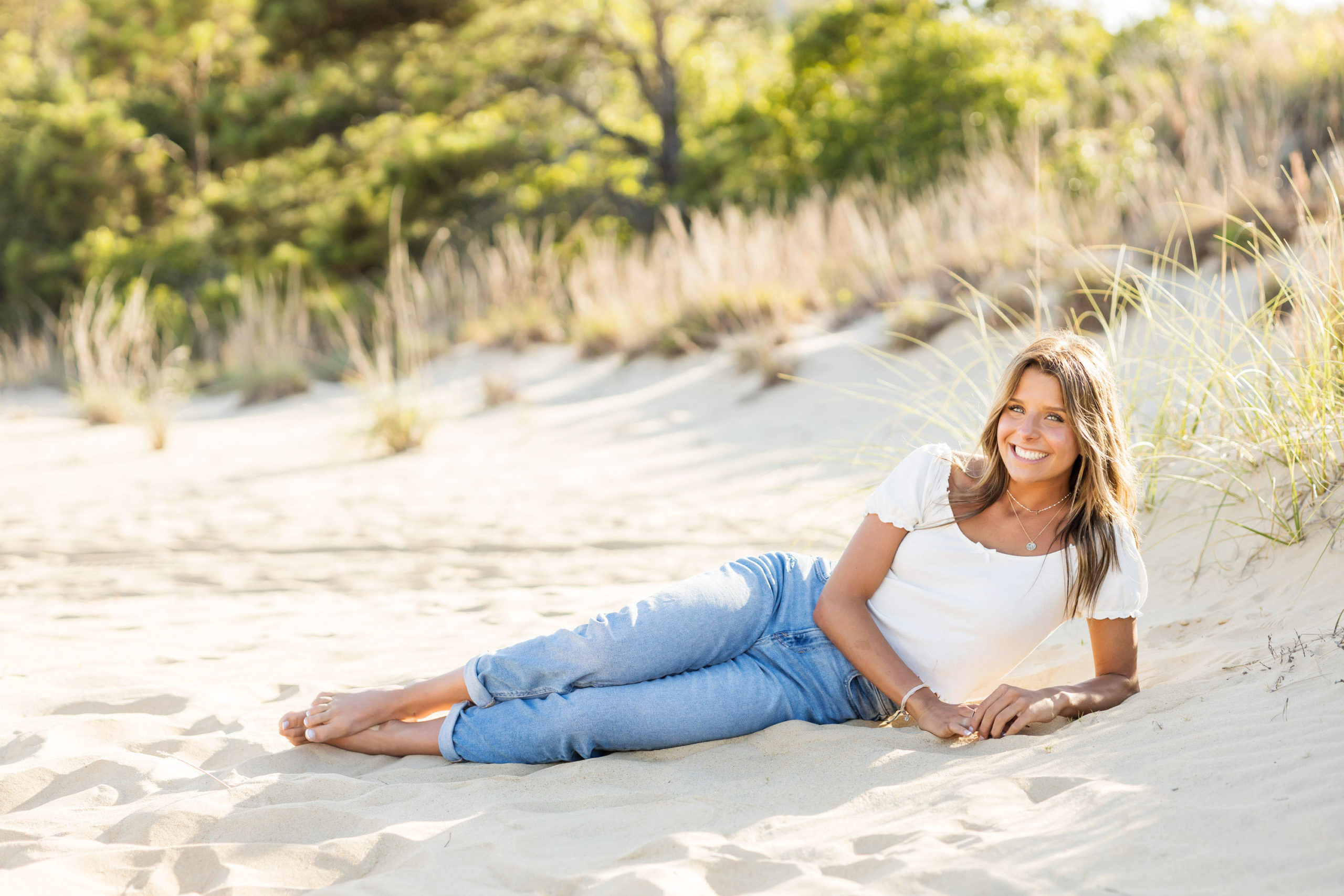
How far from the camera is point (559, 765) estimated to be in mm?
2309

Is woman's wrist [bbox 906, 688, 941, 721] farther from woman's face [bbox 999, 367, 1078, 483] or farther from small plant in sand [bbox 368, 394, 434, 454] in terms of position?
small plant in sand [bbox 368, 394, 434, 454]

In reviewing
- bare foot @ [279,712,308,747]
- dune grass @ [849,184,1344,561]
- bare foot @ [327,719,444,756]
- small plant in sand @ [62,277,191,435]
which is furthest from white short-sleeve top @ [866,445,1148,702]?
small plant in sand @ [62,277,191,435]

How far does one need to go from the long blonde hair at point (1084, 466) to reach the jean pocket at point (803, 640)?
15.5 inches

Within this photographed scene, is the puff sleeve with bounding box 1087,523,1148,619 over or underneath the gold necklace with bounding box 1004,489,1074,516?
underneath

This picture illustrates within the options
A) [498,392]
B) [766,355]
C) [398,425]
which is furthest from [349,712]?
[498,392]

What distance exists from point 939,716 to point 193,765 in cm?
159

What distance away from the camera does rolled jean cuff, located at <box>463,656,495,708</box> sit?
2.30 m

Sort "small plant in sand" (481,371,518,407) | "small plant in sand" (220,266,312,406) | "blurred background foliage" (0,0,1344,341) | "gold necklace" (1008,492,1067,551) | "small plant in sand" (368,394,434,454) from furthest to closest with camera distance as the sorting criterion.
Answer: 1. "blurred background foliage" (0,0,1344,341)
2. "small plant in sand" (220,266,312,406)
3. "small plant in sand" (481,371,518,407)
4. "small plant in sand" (368,394,434,454)
5. "gold necklace" (1008,492,1067,551)

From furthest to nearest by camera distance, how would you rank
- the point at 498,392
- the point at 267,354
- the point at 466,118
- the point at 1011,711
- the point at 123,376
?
the point at 466,118 → the point at 267,354 → the point at 123,376 → the point at 498,392 → the point at 1011,711

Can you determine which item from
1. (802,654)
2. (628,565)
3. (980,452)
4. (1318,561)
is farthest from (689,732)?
(628,565)

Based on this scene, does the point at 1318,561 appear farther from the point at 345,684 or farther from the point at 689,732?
the point at 345,684

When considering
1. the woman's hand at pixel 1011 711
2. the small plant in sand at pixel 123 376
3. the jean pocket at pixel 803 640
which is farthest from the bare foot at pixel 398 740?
the small plant in sand at pixel 123 376

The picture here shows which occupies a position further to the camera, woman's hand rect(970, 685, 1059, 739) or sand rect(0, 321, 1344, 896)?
woman's hand rect(970, 685, 1059, 739)

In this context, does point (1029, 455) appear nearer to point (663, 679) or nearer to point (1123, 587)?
point (1123, 587)
